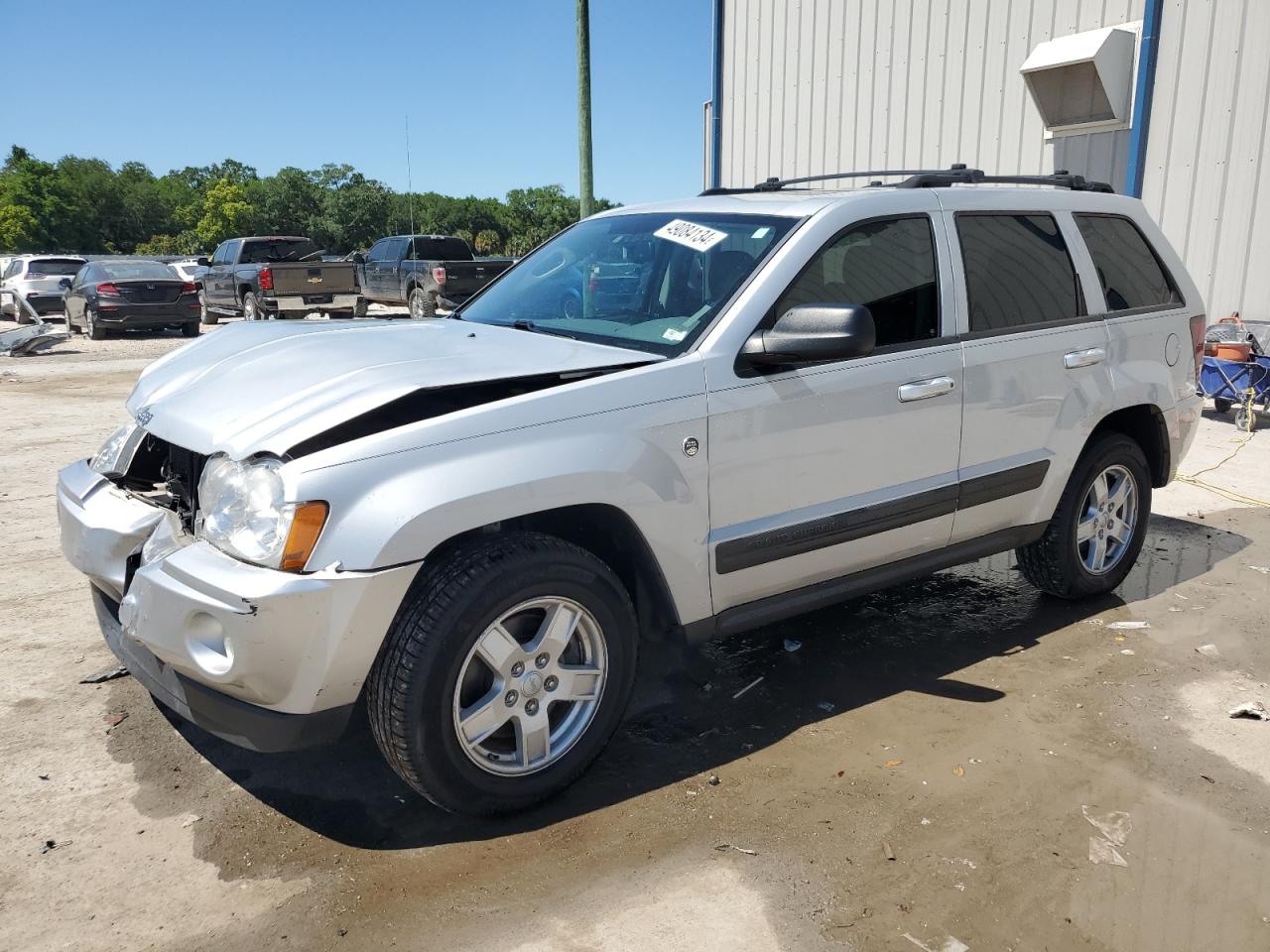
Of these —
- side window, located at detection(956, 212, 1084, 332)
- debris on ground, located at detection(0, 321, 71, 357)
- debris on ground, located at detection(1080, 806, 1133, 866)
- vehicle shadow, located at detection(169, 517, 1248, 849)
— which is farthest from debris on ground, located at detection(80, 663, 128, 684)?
debris on ground, located at detection(0, 321, 71, 357)

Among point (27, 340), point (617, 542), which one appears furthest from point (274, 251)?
point (617, 542)

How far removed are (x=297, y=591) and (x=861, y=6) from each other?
42.5ft

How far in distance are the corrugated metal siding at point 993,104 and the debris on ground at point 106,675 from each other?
10.4 metres

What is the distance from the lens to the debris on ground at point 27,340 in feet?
54.4

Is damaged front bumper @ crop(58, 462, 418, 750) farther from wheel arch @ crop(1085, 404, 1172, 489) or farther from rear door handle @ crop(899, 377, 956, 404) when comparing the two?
wheel arch @ crop(1085, 404, 1172, 489)

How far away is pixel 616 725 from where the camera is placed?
3229mm

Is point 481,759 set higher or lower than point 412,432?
lower

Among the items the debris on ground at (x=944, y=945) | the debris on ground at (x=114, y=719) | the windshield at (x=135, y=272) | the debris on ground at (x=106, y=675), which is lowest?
the debris on ground at (x=944, y=945)

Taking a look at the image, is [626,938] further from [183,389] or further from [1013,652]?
[1013,652]

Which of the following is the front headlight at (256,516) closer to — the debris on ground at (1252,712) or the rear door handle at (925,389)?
the rear door handle at (925,389)

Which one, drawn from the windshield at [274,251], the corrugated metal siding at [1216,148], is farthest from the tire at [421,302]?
the corrugated metal siding at [1216,148]

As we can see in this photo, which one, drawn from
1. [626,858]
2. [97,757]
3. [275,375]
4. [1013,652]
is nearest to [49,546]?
A: [97,757]

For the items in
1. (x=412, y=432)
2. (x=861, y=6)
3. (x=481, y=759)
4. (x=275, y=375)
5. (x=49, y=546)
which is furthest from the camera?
(x=861, y=6)

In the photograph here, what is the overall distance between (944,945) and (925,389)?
6.42ft
